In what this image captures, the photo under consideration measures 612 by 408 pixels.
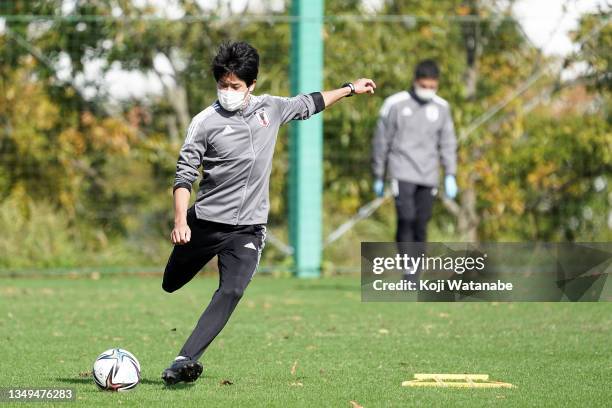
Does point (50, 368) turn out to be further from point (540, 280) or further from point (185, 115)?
point (185, 115)

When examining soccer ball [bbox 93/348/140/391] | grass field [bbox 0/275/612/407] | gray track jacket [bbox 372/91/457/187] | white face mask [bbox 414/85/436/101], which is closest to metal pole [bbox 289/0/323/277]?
grass field [bbox 0/275/612/407]

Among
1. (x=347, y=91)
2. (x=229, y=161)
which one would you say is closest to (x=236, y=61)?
(x=229, y=161)

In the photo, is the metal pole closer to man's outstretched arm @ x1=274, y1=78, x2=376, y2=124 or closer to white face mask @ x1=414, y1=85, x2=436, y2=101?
white face mask @ x1=414, y1=85, x2=436, y2=101

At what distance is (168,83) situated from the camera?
573 inches

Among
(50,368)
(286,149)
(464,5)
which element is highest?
(464,5)

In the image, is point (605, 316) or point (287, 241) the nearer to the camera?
point (605, 316)

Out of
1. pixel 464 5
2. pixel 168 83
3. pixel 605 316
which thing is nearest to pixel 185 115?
pixel 168 83

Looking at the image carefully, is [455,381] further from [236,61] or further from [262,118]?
[236,61]

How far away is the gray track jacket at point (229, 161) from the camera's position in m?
5.94

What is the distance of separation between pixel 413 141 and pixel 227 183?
558 cm

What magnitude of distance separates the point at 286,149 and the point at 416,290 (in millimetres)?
4132

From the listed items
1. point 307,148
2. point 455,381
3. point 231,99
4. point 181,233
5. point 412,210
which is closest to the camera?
point 181,233

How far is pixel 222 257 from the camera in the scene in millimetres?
6051

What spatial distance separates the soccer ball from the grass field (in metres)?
0.06
